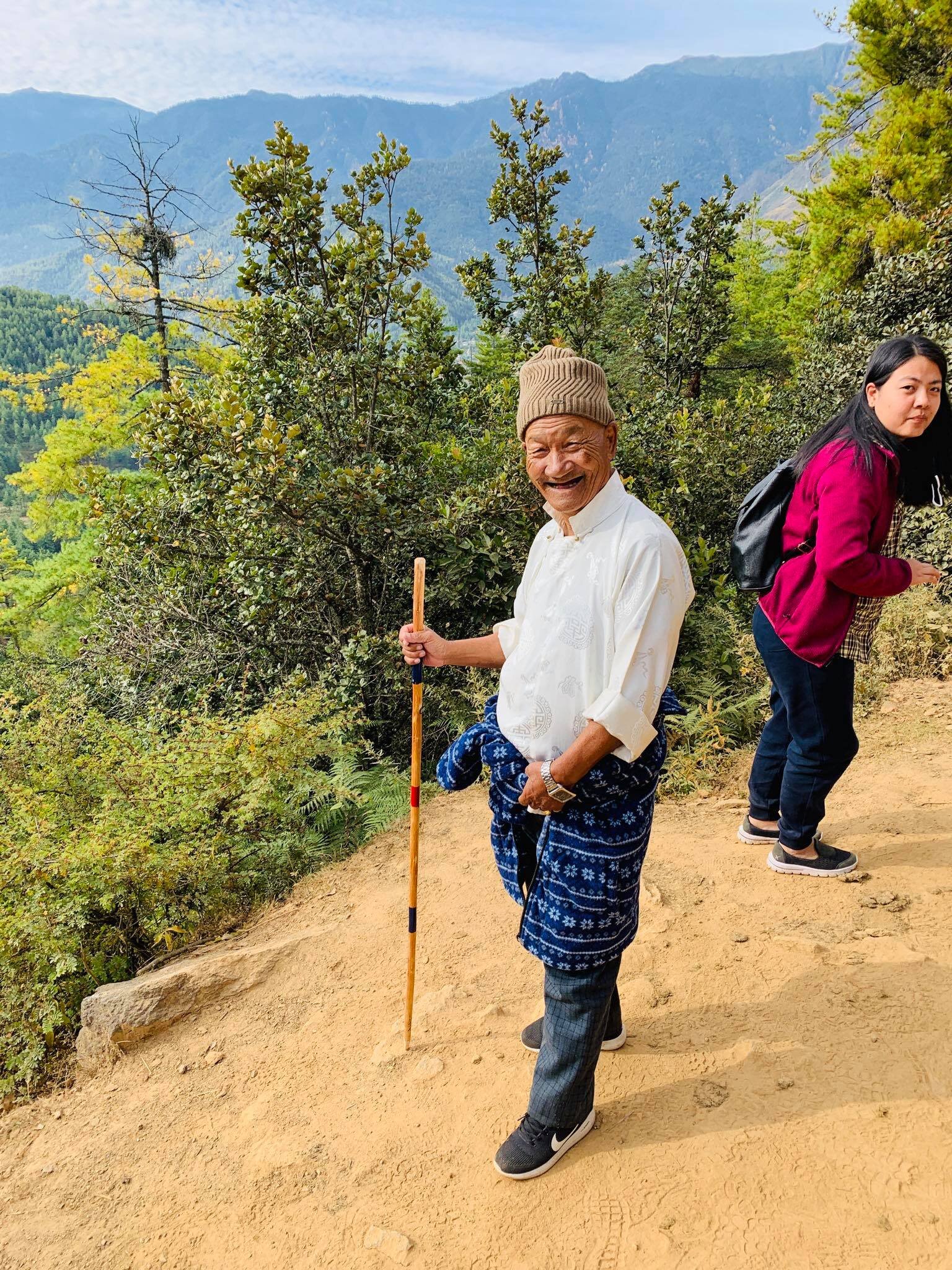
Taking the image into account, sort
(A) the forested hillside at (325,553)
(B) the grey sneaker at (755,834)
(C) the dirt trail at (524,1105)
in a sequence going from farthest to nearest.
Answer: (A) the forested hillside at (325,553) → (B) the grey sneaker at (755,834) → (C) the dirt trail at (524,1105)

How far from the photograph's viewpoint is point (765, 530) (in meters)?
3.03

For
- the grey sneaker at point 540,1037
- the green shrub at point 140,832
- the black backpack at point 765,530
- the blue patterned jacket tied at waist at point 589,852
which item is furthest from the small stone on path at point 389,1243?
the black backpack at point 765,530

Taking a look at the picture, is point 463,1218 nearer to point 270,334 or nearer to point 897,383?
point 897,383

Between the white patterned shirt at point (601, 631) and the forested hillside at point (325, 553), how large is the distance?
180 centimetres

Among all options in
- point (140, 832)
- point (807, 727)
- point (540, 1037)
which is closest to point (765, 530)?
point (807, 727)

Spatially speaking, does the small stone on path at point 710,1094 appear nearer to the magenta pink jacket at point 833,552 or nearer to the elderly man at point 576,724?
the elderly man at point 576,724

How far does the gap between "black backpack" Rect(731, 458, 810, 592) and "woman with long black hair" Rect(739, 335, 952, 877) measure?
4cm

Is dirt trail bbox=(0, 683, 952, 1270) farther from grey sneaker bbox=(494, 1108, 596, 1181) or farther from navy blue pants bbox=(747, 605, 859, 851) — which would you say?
navy blue pants bbox=(747, 605, 859, 851)

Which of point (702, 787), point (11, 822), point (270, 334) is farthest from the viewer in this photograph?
point (270, 334)

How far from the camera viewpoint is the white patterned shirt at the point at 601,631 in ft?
5.91

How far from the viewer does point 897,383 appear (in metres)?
2.62

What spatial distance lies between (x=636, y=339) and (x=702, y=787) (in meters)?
6.89

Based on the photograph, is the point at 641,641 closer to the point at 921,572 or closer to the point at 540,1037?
the point at 921,572

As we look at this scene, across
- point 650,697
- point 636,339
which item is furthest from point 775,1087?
point 636,339
